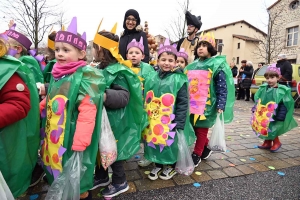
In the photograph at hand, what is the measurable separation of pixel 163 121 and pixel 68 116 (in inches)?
45.4

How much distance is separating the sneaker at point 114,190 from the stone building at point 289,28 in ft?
67.2

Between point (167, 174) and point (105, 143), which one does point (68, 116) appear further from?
point (167, 174)

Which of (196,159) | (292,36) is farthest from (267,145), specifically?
(292,36)

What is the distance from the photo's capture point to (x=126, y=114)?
2.18 m

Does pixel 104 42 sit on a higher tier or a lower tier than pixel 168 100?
higher

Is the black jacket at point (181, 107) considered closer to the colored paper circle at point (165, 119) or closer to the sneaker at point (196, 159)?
the colored paper circle at point (165, 119)

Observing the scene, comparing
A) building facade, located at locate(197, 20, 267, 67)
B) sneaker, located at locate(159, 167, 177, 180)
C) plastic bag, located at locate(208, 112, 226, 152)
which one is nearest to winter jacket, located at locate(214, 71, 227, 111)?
plastic bag, located at locate(208, 112, 226, 152)

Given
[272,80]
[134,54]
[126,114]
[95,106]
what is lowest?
[126,114]

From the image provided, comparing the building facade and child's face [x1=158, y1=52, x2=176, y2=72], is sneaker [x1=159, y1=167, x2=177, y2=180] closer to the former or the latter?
child's face [x1=158, y1=52, x2=176, y2=72]

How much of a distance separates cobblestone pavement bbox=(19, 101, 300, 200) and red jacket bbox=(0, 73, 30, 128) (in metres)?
1.23

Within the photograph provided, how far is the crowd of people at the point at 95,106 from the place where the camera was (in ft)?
4.94

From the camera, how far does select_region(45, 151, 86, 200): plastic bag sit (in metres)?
1.66

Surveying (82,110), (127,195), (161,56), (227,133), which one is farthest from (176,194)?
(227,133)

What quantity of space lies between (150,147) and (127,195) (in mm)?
578
